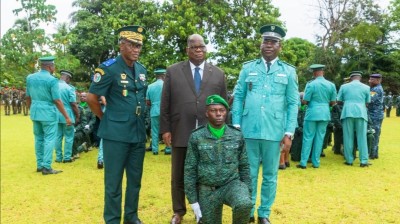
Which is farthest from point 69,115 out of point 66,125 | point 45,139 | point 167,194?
point 167,194

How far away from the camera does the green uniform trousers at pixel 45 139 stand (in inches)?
256

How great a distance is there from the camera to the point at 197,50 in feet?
12.4

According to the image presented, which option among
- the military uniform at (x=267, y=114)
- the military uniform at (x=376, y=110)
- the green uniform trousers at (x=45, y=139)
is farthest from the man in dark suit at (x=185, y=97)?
the military uniform at (x=376, y=110)

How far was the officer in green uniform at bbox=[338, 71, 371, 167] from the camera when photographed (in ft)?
23.5

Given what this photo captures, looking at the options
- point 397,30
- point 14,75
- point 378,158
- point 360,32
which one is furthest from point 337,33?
point 14,75

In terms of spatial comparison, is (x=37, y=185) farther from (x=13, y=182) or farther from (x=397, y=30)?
(x=397, y=30)

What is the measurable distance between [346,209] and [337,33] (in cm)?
2376

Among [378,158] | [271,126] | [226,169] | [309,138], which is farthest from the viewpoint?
[378,158]

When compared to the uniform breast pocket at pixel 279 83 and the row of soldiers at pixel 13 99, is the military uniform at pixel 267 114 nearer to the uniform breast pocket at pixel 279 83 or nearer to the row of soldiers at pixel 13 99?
the uniform breast pocket at pixel 279 83

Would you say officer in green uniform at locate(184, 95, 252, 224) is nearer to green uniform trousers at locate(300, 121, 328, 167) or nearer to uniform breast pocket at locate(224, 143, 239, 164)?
uniform breast pocket at locate(224, 143, 239, 164)

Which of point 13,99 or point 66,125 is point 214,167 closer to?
point 66,125

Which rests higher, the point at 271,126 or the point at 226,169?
the point at 271,126

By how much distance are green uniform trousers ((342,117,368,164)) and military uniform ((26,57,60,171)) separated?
5.65m

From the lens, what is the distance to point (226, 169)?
3.31 metres
